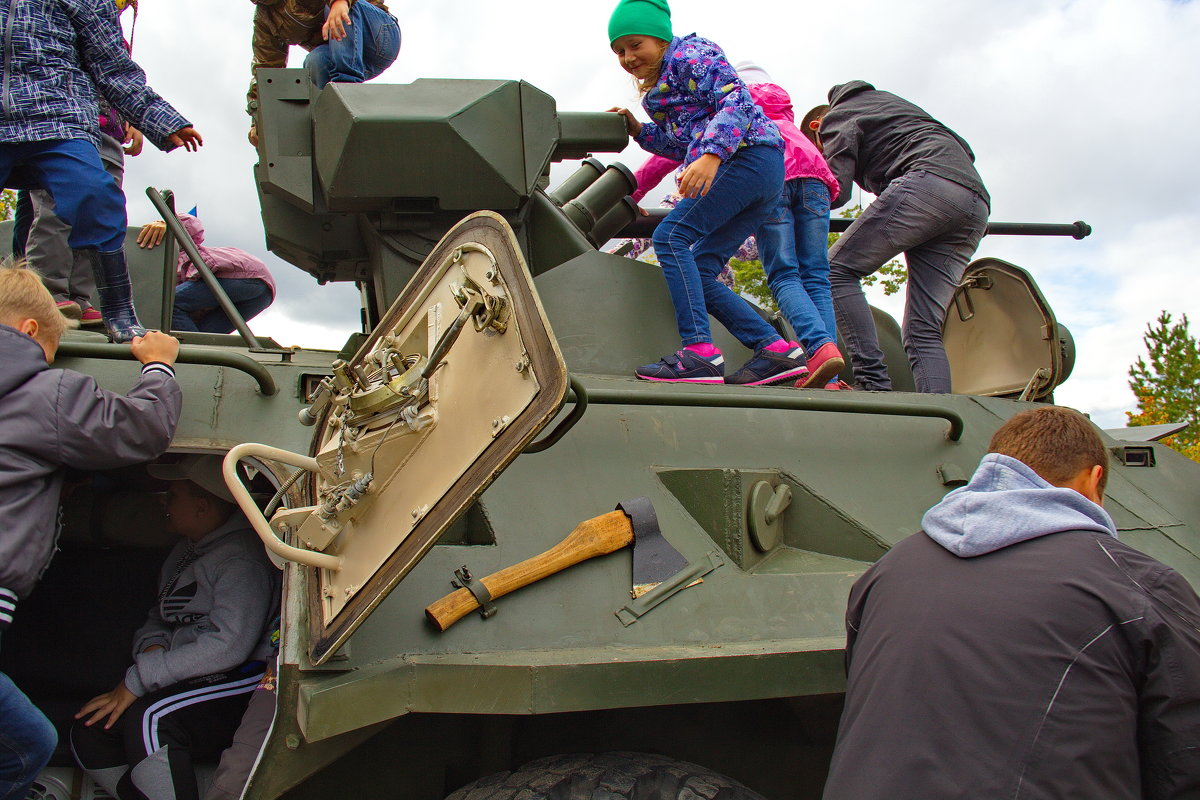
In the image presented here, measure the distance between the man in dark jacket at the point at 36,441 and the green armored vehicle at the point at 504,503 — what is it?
7.3 inches

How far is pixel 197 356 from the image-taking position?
2.60m

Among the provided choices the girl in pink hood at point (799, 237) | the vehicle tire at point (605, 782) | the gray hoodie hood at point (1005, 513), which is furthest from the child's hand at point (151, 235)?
the gray hoodie hood at point (1005, 513)

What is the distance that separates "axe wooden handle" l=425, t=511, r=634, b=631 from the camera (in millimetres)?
2256

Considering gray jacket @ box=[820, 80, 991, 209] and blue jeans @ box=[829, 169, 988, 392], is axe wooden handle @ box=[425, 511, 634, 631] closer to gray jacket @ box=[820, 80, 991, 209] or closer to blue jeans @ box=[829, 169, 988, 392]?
blue jeans @ box=[829, 169, 988, 392]

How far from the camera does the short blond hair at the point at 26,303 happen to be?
2387mm

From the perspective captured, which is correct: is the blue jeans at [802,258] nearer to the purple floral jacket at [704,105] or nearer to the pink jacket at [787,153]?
the pink jacket at [787,153]

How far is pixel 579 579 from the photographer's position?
244 centimetres

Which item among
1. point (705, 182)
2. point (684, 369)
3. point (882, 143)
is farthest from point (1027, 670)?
point (882, 143)

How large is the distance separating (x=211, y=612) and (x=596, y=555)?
3.57ft

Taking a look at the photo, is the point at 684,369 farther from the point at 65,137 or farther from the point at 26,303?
the point at 65,137

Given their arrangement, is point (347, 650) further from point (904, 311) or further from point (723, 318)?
point (904, 311)

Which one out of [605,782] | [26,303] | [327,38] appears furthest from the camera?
[327,38]

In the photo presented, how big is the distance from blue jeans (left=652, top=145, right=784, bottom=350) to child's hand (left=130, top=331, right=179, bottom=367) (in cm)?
167

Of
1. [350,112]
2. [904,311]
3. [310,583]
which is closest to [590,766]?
[310,583]
